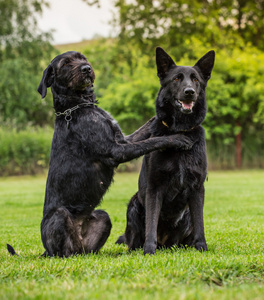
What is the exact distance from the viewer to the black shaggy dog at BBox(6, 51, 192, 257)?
436 centimetres

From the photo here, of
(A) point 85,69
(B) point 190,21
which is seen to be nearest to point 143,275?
(A) point 85,69

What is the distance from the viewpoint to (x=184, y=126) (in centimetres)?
449

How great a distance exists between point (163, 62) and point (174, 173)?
4.24 feet

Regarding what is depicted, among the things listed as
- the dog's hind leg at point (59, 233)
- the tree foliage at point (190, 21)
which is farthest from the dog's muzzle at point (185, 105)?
the tree foliage at point (190, 21)

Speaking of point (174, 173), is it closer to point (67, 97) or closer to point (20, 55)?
point (67, 97)

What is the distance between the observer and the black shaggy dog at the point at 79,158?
4.36 m

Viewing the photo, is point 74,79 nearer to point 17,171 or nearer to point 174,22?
point 17,171

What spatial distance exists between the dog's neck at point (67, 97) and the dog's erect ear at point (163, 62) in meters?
0.88

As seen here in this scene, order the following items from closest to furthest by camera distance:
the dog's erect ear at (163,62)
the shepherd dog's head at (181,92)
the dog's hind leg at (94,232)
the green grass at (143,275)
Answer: the green grass at (143,275), the shepherd dog's head at (181,92), the dog's erect ear at (163,62), the dog's hind leg at (94,232)

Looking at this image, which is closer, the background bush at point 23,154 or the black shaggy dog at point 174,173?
the black shaggy dog at point 174,173

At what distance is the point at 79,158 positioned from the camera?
14.8 ft

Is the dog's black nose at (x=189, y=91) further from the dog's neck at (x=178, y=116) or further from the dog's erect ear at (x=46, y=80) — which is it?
the dog's erect ear at (x=46, y=80)

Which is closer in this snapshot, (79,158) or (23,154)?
(79,158)

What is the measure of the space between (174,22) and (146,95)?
329 inches
